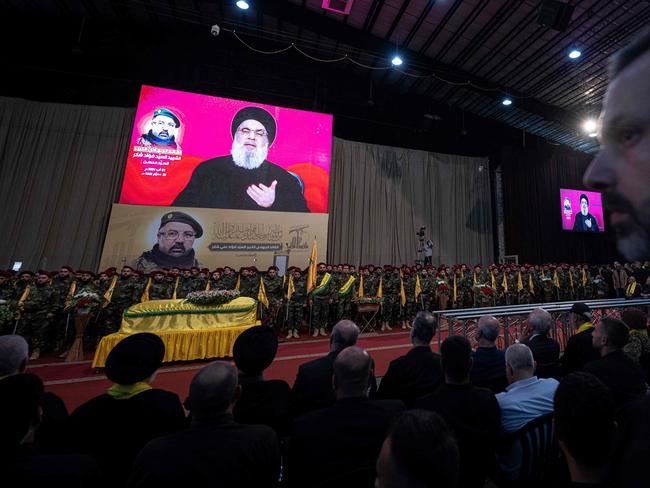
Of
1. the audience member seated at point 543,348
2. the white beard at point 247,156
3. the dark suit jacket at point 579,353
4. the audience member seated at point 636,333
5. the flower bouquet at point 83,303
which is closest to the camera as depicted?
the audience member seated at point 543,348

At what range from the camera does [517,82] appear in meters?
10.3

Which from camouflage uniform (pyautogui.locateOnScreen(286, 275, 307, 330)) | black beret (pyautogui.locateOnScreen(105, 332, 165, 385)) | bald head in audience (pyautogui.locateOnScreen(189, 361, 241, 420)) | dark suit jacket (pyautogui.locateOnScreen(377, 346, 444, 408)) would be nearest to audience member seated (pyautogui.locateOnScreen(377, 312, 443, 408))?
dark suit jacket (pyautogui.locateOnScreen(377, 346, 444, 408))

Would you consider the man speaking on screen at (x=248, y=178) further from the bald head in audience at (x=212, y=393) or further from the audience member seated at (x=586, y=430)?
the audience member seated at (x=586, y=430)

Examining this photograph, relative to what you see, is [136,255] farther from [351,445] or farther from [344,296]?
[351,445]

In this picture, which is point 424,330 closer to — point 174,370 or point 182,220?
point 174,370

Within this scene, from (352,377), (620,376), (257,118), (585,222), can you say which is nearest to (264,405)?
(352,377)

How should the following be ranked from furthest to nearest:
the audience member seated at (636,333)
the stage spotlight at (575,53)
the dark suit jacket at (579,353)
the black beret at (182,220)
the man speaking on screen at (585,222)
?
1. the man speaking on screen at (585,222)
2. the black beret at (182,220)
3. the stage spotlight at (575,53)
4. the audience member seated at (636,333)
5. the dark suit jacket at (579,353)

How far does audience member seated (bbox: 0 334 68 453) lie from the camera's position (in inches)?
49.3

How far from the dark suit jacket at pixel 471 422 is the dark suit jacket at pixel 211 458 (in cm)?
77

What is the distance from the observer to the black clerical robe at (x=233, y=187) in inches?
356

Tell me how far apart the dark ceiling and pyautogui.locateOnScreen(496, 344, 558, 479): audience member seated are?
31.5ft

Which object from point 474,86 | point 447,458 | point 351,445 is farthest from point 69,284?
point 474,86

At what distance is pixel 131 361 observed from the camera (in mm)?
1414

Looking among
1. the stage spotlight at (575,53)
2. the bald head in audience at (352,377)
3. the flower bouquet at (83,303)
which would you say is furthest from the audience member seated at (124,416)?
the stage spotlight at (575,53)
